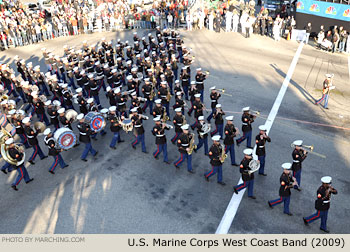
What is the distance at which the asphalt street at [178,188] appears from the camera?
9.94 meters

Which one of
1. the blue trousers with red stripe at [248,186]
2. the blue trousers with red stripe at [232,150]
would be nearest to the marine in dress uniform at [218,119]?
the blue trousers with red stripe at [232,150]

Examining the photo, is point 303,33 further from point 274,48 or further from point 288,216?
point 288,216

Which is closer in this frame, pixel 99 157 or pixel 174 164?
pixel 174 164

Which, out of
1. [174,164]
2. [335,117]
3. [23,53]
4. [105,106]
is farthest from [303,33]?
[23,53]

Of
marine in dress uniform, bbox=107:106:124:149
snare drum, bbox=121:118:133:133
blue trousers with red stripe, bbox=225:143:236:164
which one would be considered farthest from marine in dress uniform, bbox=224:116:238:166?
marine in dress uniform, bbox=107:106:124:149

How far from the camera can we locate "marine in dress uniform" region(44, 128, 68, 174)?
1201 cm

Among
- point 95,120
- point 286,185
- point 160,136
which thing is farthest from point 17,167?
point 286,185

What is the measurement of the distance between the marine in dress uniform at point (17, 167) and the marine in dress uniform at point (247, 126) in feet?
26.9

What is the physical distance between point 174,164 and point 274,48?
17.4 m

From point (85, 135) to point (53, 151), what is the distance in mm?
1321

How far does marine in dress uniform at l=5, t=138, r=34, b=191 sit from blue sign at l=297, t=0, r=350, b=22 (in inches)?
947

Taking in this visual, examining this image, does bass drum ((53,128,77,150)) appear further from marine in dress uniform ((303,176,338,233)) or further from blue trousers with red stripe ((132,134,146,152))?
marine in dress uniform ((303,176,338,233))

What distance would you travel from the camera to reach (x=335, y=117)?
51.9 feet

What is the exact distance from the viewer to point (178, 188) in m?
11.4
